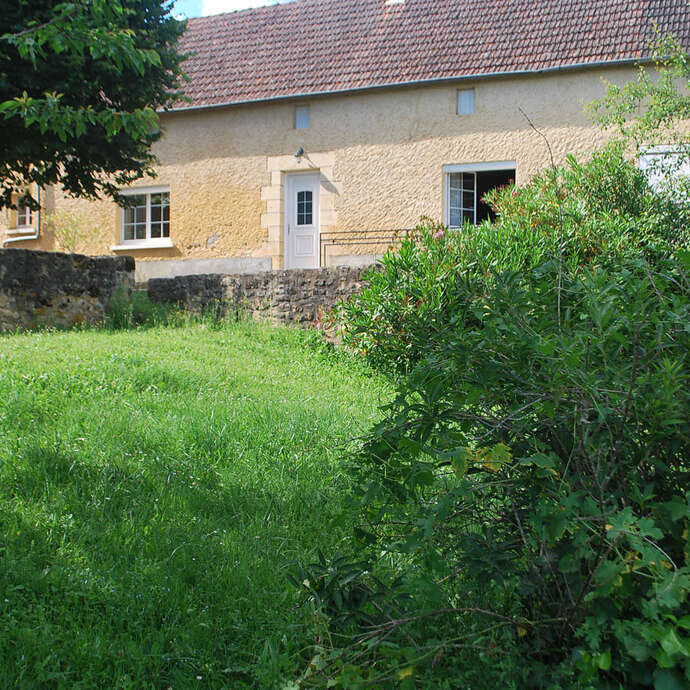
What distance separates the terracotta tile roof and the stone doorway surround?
144cm

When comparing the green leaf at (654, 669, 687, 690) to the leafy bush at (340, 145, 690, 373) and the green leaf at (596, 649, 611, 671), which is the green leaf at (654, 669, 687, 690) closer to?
the green leaf at (596, 649, 611, 671)

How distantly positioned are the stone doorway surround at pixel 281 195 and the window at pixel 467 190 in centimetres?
252

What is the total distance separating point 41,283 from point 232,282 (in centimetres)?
289

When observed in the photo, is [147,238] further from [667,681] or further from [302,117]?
[667,681]

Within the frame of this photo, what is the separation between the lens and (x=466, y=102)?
593 inches

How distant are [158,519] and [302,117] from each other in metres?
13.9

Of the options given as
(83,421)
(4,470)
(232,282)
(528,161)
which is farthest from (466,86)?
(4,470)

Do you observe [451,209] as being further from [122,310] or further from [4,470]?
[4,470]

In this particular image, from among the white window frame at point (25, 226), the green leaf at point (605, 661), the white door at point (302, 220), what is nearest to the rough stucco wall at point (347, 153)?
the white door at point (302, 220)

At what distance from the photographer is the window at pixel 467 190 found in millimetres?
15266

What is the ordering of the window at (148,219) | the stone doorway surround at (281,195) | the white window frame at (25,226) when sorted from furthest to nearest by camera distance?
the white window frame at (25,226) < the window at (148,219) < the stone doorway surround at (281,195)

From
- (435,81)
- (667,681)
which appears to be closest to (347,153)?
(435,81)

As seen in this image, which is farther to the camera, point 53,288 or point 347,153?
point 347,153

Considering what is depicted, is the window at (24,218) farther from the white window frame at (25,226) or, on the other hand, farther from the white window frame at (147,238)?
the white window frame at (147,238)
